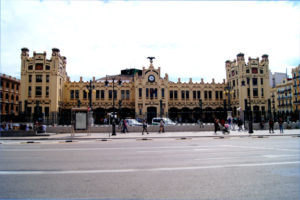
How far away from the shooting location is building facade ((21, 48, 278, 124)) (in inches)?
1987

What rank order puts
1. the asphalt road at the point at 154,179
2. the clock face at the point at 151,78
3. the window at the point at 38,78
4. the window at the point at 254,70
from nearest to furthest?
the asphalt road at the point at 154,179 < the window at the point at 38,78 < the clock face at the point at 151,78 < the window at the point at 254,70

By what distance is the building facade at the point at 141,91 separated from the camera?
1987 inches

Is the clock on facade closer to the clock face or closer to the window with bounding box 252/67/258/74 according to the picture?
the clock face

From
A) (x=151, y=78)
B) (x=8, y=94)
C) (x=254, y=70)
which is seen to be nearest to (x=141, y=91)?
(x=151, y=78)

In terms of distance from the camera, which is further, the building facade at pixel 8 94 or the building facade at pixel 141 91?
the building facade at pixel 8 94

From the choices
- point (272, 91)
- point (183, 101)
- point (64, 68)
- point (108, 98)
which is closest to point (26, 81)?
point (64, 68)

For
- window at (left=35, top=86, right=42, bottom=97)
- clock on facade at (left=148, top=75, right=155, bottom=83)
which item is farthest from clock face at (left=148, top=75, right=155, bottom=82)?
window at (left=35, top=86, right=42, bottom=97)

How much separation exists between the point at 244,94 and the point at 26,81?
50.8m

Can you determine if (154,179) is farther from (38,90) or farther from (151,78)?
(38,90)

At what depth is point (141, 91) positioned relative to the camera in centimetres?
5266

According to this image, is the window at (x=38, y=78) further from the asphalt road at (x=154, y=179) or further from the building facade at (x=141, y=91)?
the asphalt road at (x=154, y=179)

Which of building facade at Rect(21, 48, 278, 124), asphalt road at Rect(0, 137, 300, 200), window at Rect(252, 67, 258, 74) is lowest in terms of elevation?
asphalt road at Rect(0, 137, 300, 200)

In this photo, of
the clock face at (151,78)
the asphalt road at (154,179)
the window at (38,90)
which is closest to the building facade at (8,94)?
the window at (38,90)

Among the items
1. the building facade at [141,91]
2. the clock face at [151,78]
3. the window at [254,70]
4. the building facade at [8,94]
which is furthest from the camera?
the building facade at [8,94]
